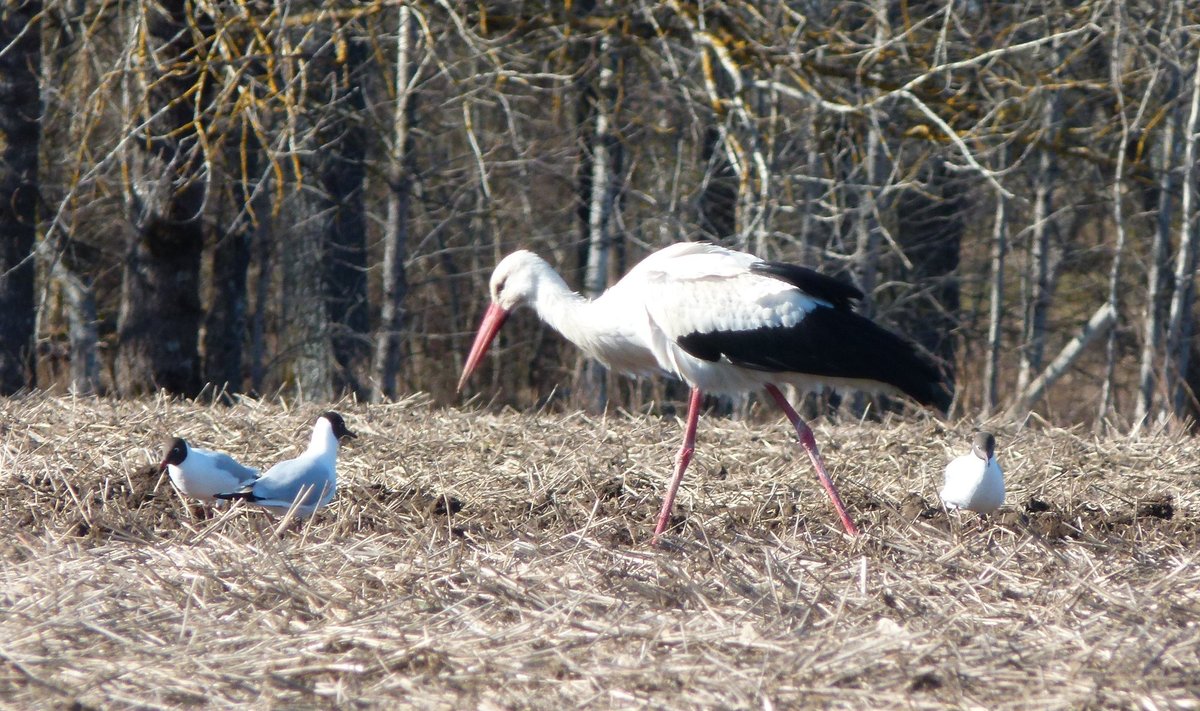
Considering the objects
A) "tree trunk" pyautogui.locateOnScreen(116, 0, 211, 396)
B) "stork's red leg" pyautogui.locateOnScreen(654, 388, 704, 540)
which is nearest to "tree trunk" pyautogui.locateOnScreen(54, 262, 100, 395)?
"tree trunk" pyautogui.locateOnScreen(116, 0, 211, 396)

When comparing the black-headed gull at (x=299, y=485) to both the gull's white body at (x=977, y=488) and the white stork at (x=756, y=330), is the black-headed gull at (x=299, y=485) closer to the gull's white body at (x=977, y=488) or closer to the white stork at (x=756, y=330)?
the white stork at (x=756, y=330)

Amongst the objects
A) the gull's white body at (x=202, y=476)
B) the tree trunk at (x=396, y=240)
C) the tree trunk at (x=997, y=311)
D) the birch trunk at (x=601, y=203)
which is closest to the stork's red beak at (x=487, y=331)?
the gull's white body at (x=202, y=476)

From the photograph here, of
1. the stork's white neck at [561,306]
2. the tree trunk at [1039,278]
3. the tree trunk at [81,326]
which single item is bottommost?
the tree trunk at [81,326]

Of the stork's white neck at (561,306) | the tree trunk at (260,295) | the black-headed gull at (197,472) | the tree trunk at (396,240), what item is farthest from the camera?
the tree trunk at (260,295)

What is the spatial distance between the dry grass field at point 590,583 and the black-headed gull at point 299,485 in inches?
4.6

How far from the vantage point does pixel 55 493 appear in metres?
5.53

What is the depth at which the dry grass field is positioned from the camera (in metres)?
3.21

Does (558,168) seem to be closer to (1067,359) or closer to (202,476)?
(1067,359)

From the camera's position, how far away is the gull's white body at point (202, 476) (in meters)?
5.34

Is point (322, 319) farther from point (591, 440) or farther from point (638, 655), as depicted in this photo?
point (638, 655)

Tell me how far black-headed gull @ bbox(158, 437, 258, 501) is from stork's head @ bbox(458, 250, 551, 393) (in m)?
1.50

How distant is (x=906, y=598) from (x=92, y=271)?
13.9 meters

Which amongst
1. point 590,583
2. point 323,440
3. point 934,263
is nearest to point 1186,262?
point 934,263

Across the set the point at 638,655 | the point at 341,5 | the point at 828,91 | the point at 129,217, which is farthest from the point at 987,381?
the point at 638,655
